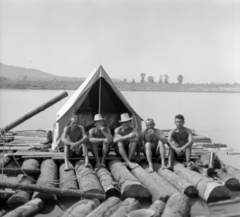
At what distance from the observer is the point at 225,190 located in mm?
6793

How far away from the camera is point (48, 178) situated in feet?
23.4

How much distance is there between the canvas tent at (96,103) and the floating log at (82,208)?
4.20m

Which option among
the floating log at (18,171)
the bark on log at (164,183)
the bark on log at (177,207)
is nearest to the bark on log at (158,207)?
the bark on log at (177,207)

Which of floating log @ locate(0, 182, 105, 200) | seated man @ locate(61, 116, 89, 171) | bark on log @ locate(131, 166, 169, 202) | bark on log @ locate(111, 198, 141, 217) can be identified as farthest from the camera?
seated man @ locate(61, 116, 89, 171)

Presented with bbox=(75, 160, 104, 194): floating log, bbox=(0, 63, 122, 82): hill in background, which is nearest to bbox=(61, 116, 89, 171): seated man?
bbox=(75, 160, 104, 194): floating log

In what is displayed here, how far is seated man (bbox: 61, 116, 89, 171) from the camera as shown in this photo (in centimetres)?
815

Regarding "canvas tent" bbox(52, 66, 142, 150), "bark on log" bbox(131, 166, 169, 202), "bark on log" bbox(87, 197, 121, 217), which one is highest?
"canvas tent" bbox(52, 66, 142, 150)

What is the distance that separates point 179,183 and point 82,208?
2281 millimetres

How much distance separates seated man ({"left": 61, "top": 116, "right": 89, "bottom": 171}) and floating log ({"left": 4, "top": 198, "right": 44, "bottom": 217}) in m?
1.90

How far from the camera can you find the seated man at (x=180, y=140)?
8.34m

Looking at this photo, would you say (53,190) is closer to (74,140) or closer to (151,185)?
(151,185)

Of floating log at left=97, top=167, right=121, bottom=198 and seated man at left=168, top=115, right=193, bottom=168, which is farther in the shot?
seated man at left=168, top=115, right=193, bottom=168

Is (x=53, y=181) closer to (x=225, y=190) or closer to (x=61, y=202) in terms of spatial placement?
(x=61, y=202)

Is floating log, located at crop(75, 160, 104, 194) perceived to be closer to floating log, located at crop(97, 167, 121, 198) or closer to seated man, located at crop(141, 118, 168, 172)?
floating log, located at crop(97, 167, 121, 198)
